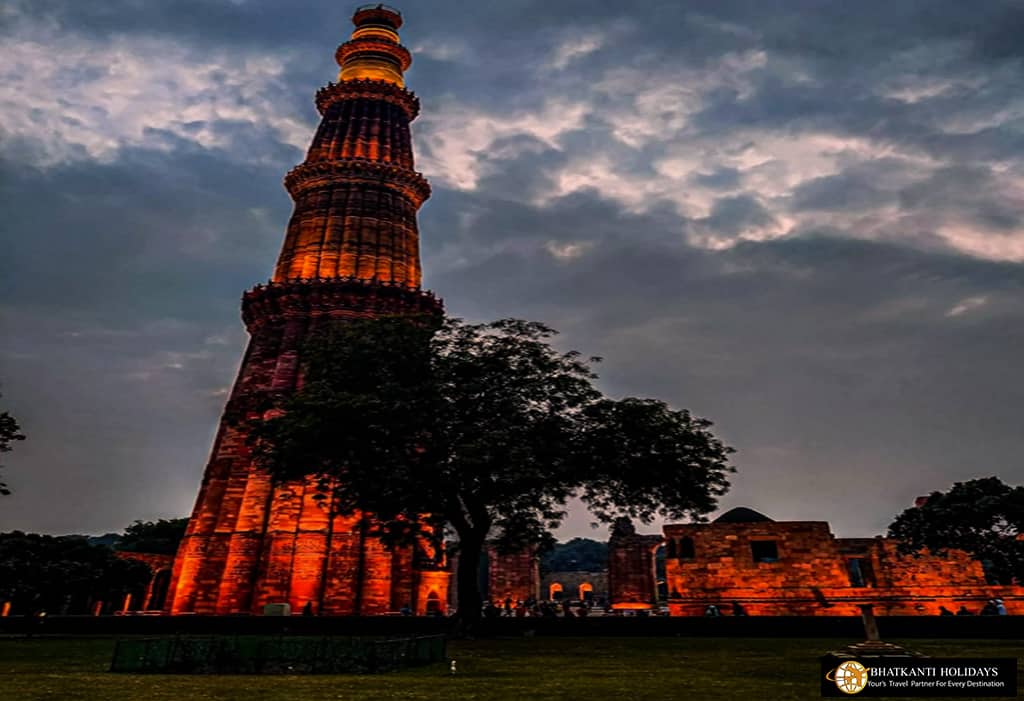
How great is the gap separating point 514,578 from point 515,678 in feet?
136

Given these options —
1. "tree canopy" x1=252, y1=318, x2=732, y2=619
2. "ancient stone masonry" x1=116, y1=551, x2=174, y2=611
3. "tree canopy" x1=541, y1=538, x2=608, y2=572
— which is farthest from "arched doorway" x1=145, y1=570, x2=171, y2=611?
"tree canopy" x1=541, y1=538, x2=608, y2=572

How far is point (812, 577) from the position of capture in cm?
3344

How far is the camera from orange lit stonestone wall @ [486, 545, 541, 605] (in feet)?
170

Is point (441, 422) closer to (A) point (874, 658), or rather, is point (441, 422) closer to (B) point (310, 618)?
(B) point (310, 618)

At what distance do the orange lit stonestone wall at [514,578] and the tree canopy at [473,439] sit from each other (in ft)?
88.7

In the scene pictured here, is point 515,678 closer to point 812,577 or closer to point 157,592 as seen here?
point 812,577

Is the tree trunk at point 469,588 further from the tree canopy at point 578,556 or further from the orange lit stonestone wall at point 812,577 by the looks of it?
the tree canopy at point 578,556

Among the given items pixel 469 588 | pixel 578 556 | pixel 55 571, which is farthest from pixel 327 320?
pixel 578 556

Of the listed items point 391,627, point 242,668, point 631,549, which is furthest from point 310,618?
point 631,549

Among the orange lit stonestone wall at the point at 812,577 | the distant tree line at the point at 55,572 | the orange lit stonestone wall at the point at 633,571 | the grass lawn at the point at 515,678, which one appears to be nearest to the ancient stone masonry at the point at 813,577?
the orange lit stonestone wall at the point at 812,577

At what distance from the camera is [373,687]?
1086 centimetres

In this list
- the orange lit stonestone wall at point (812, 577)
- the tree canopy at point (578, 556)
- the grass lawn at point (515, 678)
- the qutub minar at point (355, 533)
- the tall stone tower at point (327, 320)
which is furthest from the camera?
the tree canopy at point (578, 556)

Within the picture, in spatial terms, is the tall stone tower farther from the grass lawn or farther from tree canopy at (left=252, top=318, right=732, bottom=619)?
the grass lawn

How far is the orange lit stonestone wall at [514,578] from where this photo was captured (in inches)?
2035
